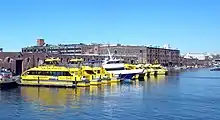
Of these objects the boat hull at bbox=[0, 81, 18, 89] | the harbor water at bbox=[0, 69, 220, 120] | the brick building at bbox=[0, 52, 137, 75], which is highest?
the brick building at bbox=[0, 52, 137, 75]

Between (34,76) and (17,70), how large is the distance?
30.8 meters

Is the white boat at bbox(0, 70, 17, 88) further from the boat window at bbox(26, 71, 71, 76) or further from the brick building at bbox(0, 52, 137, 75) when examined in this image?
the brick building at bbox(0, 52, 137, 75)

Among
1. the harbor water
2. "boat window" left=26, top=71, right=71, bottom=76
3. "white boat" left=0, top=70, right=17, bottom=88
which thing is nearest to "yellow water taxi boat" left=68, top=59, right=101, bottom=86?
"boat window" left=26, top=71, right=71, bottom=76

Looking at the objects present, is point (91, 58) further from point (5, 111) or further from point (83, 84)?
point (5, 111)

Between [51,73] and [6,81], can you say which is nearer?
[6,81]

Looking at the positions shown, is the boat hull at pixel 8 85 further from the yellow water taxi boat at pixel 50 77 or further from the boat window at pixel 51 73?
the boat window at pixel 51 73

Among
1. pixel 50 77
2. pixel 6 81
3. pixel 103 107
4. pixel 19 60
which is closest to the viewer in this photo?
pixel 103 107

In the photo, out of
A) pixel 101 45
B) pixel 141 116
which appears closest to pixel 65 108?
pixel 141 116

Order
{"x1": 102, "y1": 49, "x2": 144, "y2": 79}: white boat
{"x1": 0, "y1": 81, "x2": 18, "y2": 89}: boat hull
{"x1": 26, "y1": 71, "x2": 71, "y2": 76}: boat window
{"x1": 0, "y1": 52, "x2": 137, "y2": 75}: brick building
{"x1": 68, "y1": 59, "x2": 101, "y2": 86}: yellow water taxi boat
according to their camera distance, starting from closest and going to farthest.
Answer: {"x1": 0, "y1": 81, "x2": 18, "y2": 89}: boat hull
{"x1": 26, "y1": 71, "x2": 71, "y2": 76}: boat window
{"x1": 68, "y1": 59, "x2": 101, "y2": 86}: yellow water taxi boat
{"x1": 102, "y1": 49, "x2": 144, "y2": 79}: white boat
{"x1": 0, "y1": 52, "x2": 137, "y2": 75}: brick building

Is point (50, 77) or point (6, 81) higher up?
point (50, 77)

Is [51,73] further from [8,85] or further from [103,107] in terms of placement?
[103,107]

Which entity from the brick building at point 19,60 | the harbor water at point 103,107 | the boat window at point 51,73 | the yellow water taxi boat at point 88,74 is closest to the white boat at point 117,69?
the yellow water taxi boat at point 88,74

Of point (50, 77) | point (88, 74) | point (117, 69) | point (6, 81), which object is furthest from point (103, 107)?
point (117, 69)

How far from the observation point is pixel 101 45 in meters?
185
